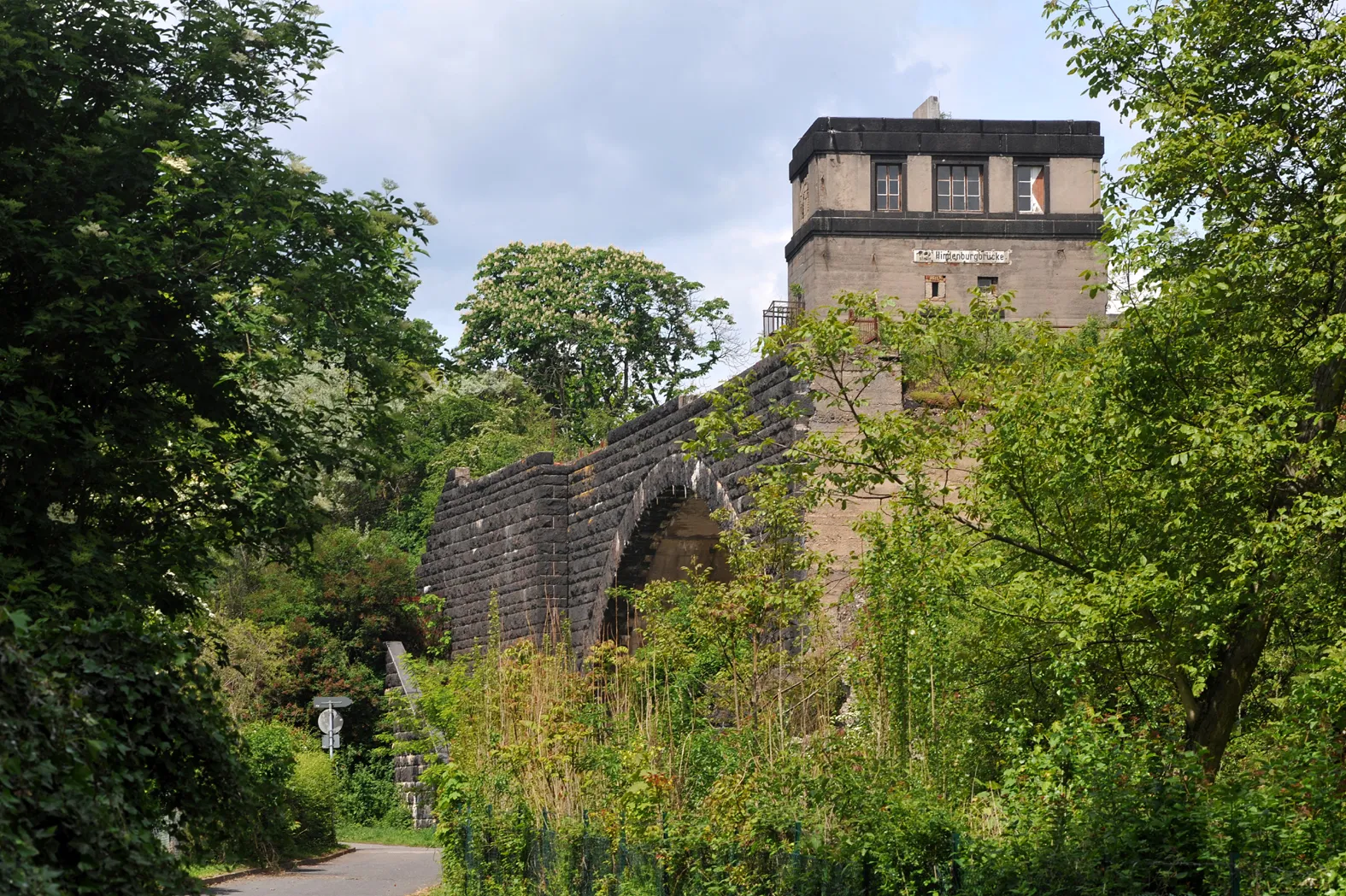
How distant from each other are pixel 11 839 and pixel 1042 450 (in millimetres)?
5660

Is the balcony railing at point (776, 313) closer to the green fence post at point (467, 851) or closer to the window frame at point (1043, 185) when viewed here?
the window frame at point (1043, 185)

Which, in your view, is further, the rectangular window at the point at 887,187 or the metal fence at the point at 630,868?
the rectangular window at the point at 887,187

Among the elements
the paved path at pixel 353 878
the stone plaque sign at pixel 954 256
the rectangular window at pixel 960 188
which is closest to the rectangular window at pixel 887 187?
the rectangular window at pixel 960 188

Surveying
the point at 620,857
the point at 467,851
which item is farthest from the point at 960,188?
the point at 620,857

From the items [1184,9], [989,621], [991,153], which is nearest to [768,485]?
[989,621]

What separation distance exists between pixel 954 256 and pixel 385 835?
20.2 m

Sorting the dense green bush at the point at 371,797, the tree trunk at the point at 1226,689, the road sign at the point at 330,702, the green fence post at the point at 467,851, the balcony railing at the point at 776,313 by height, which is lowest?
the dense green bush at the point at 371,797

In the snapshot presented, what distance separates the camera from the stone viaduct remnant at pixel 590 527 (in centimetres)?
1731

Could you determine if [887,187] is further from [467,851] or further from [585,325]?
[467,851]

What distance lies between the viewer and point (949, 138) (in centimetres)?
3694

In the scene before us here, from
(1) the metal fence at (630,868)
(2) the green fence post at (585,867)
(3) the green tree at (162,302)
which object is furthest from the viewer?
(2) the green fence post at (585,867)

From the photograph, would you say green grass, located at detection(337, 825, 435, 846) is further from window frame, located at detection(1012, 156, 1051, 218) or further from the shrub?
window frame, located at detection(1012, 156, 1051, 218)

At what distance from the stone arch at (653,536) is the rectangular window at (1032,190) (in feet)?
65.2

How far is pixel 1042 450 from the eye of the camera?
24.7ft
